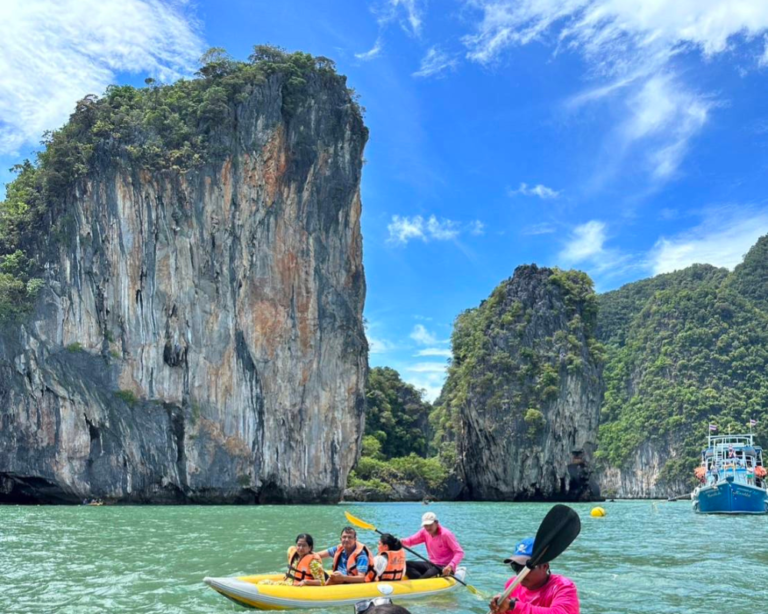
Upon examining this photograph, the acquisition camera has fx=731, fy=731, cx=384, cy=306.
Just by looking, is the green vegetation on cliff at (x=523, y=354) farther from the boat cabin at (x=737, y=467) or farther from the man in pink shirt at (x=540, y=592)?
the man in pink shirt at (x=540, y=592)

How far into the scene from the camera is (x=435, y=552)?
1189cm

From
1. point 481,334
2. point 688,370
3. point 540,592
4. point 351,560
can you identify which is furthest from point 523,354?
point 540,592

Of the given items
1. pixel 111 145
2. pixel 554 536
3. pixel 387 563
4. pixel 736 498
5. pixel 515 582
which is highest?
pixel 111 145

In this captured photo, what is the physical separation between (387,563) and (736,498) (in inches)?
1176

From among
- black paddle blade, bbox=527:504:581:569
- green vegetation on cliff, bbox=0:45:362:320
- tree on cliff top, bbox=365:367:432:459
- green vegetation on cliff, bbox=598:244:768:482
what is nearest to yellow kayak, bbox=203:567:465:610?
black paddle blade, bbox=527:504:581:569

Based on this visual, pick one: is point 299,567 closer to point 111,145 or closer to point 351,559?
point 351,559

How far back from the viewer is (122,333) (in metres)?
39.4

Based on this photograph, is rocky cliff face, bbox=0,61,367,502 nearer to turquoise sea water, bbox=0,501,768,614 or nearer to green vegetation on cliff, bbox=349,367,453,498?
turquoise sea water, bbox=0,501,768,614

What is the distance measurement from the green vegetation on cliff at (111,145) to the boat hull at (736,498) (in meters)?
32.2

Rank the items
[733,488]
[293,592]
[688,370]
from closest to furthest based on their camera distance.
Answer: [293,592] → [733,488] → [688,370]

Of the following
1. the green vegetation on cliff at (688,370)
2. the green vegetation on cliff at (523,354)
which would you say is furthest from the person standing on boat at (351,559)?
the green vegetation on cliff at (688,370)

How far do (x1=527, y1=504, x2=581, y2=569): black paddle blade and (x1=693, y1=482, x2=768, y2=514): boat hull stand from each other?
34.7 m

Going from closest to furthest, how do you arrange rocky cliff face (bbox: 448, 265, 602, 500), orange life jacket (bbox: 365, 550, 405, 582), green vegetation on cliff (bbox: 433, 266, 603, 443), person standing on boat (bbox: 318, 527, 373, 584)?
person standing on boat (bbox: 318, 527, 373, 584) < orange life jacket (bbox: 365, 550, 405, 582) < rocky cliff face (bbox: 448, 265, 602, 500) < green vegetation on cliff (bbox: 433, 266, 603, 443)

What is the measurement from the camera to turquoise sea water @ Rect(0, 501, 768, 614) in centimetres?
1052
